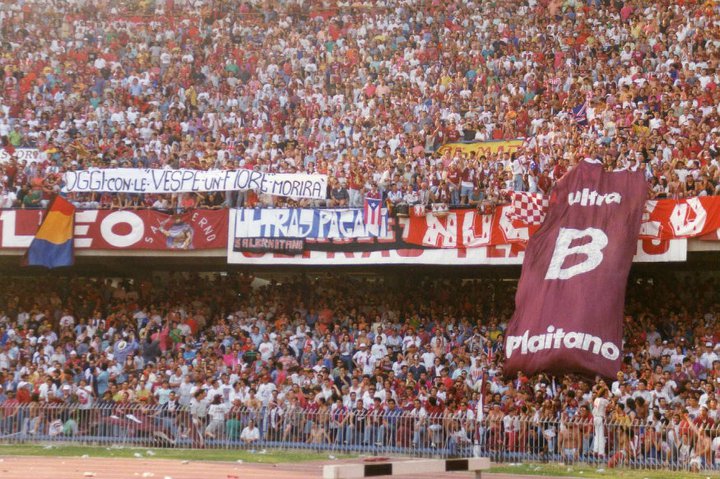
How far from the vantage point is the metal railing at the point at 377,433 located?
67.6ft

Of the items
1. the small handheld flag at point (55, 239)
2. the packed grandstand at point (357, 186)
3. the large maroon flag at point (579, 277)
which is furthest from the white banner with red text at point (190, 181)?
the large maroon flag at point (579, 277)

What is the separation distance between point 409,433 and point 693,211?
24.2 ft

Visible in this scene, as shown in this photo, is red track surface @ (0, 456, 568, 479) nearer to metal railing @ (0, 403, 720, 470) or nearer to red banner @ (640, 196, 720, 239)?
metal railing @ (0, 403, 720, 470)

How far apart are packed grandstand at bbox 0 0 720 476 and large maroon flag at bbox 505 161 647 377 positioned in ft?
1.73

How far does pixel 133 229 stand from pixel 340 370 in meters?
6.92

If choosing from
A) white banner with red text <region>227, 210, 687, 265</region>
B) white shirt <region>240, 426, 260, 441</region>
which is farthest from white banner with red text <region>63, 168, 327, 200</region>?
white shirt <region>240, 426, 260, 441</region>

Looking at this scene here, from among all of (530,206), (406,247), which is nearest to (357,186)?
(406,247)

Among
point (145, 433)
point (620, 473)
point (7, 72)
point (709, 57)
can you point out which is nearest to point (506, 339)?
point (620, 473)

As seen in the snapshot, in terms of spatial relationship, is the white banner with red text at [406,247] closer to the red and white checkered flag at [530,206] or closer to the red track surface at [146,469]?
the red and white checkered flag at [530,206]

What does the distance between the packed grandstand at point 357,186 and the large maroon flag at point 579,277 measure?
0.53 meters

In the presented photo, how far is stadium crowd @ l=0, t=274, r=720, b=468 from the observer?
873 inches

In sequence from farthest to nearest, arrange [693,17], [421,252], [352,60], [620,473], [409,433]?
[352,60] < [693,17] < [421,252] < [409,433] < [620,473]

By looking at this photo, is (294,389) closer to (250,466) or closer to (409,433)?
(409,433)

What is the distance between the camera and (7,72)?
3706 cm
